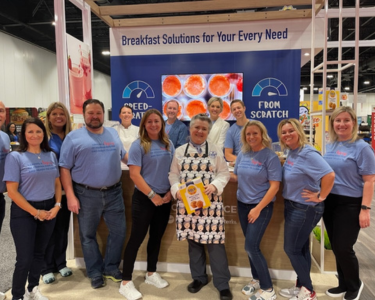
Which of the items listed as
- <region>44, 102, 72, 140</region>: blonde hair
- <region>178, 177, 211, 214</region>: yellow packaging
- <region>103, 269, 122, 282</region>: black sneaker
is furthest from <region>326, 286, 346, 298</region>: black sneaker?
<region>44, 102, 72, 140</region>: blonde hair

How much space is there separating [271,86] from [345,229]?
3.51 metres

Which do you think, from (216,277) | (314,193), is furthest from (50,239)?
(314,193)

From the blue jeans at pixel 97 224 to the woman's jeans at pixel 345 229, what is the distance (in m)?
1.73

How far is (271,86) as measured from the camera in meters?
5.38

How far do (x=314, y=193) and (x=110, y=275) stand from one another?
1915 mm

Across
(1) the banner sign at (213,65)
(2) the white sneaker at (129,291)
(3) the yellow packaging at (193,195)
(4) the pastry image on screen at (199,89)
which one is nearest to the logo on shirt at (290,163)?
(3) the yellow packaging at (193,195)

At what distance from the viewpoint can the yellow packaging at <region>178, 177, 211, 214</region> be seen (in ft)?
7.55

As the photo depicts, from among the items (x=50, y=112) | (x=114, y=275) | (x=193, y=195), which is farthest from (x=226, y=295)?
(x=50, y=112)

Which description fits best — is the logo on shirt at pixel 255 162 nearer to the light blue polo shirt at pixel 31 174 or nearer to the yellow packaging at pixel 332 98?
the yellow packaging at pixel 332 98

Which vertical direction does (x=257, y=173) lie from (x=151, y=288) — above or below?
above

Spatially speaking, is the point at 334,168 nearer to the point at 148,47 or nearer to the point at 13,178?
the point at 13,178

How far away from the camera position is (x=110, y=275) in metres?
2.84

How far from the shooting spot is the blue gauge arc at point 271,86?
5.32 meters

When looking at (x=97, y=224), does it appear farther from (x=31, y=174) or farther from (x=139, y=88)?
(x=139, y=88)
